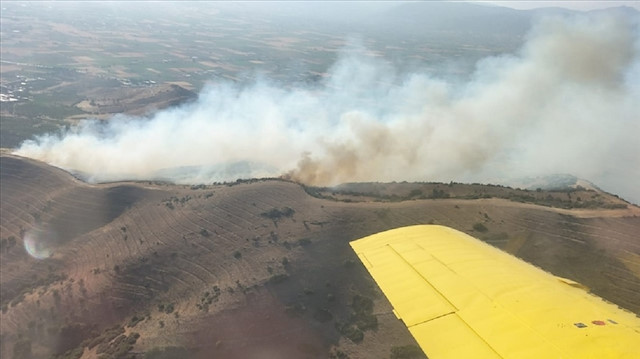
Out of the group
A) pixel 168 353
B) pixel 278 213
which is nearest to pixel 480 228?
pixel 278 213

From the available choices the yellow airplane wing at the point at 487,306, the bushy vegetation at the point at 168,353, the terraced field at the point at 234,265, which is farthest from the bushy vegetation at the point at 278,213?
the yellow airplane wing at the point at 487,306

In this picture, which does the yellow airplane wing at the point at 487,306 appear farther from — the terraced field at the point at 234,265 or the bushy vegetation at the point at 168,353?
the bushy vegetation at the point at 168,353

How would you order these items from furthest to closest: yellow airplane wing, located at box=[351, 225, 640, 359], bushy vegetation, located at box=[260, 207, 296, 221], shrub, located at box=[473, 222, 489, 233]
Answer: bushy vegetation, located at box=[260, 207, 296, 221]
shrub, located at box=[473, 222, 489, 233]
yellow airplane wing, located at box=[351, 225, 640, 359]

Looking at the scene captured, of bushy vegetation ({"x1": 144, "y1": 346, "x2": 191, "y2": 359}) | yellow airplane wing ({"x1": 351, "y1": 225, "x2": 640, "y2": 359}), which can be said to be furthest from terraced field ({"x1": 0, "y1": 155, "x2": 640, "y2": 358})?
yellow airplane wing ({"x1": 351, "y1": 225, "x2": 640, "y2": 359})

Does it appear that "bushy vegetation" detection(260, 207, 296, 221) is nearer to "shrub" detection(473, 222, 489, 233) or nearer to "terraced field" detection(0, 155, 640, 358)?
"terraced field" detection(0, 155, 640, 358)

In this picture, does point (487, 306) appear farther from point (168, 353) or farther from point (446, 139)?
point (446, 139)

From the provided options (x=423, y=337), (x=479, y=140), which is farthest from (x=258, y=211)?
(x=479, y=140)

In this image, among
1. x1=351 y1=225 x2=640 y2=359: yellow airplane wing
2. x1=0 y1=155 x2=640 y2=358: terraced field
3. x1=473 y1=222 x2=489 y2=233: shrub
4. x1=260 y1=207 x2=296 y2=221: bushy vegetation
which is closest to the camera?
x1=351 y1=225 x2=640 y2=359: yellow airplane wing
